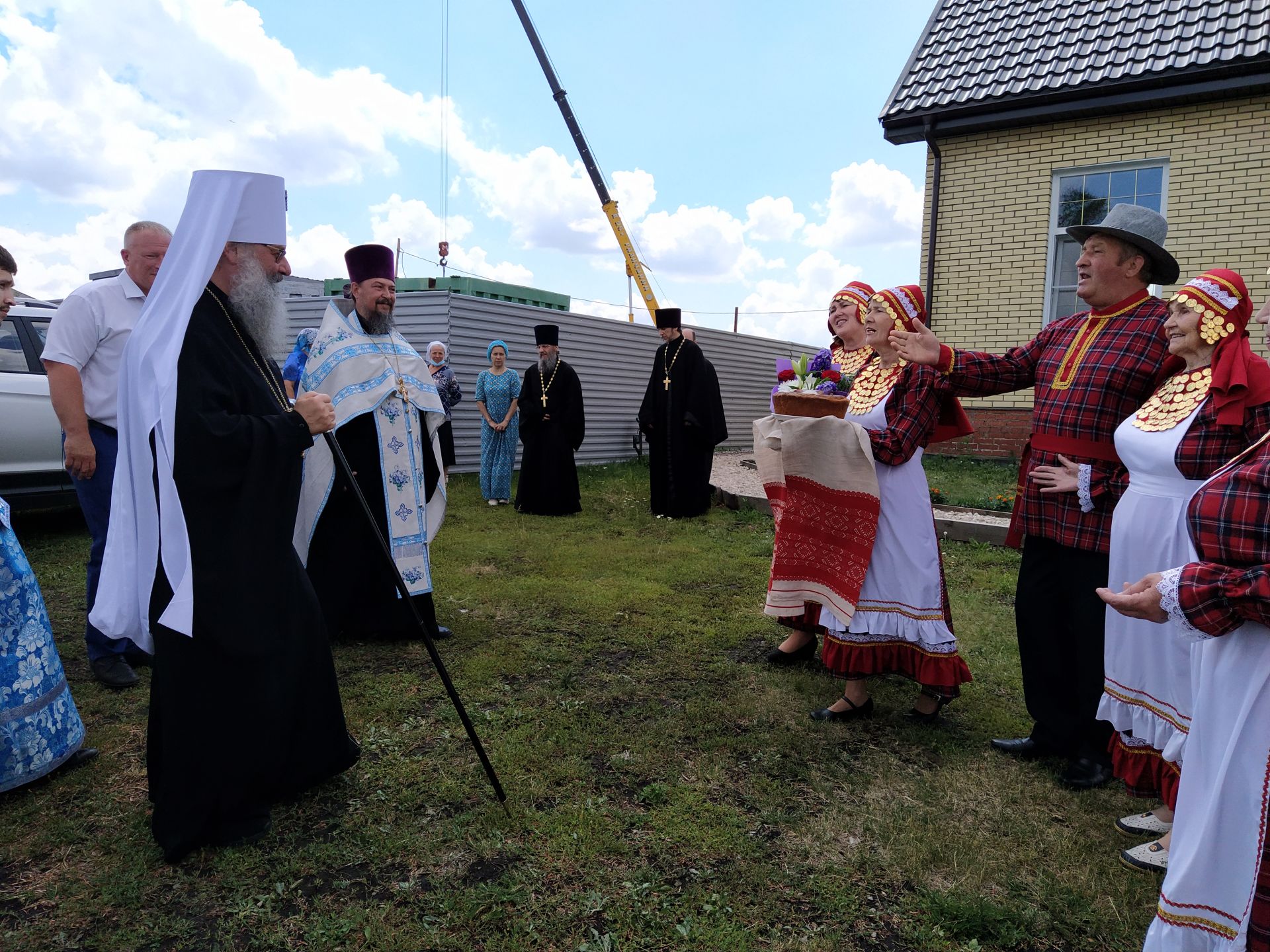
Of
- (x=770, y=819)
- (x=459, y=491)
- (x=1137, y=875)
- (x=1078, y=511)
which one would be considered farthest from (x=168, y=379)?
(x=459, y=491)

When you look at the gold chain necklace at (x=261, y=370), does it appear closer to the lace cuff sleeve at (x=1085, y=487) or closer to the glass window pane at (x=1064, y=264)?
the lace cuff sleeve at (x=1085, y=487)

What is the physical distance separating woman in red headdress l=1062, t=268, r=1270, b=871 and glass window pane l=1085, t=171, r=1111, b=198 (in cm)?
909

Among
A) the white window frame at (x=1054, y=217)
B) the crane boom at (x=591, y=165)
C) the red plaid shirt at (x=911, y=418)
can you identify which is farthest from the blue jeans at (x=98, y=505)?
the crane boom at (x=591, y=165)

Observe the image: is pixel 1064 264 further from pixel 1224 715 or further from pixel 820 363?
pixel 1224 715

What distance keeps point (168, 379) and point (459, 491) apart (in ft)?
28.1

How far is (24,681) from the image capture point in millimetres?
3045

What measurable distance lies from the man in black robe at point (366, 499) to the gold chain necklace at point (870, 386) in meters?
2.62

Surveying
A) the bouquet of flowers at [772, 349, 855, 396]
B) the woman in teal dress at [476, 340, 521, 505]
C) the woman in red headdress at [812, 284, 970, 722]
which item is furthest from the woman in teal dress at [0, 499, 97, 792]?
the woman in teal dress at [476, 340, 521, 505]

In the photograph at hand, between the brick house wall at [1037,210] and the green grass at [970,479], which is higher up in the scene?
the brick house wall at [1037,210]

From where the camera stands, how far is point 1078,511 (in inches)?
124

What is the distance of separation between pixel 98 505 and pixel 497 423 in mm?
6353

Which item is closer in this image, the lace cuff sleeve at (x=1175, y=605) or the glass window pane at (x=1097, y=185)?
the lace cuff sleeve at (x=1175, y=605)

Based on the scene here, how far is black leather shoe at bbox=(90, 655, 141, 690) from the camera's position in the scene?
414 cm

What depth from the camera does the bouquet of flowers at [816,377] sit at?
3.74m
